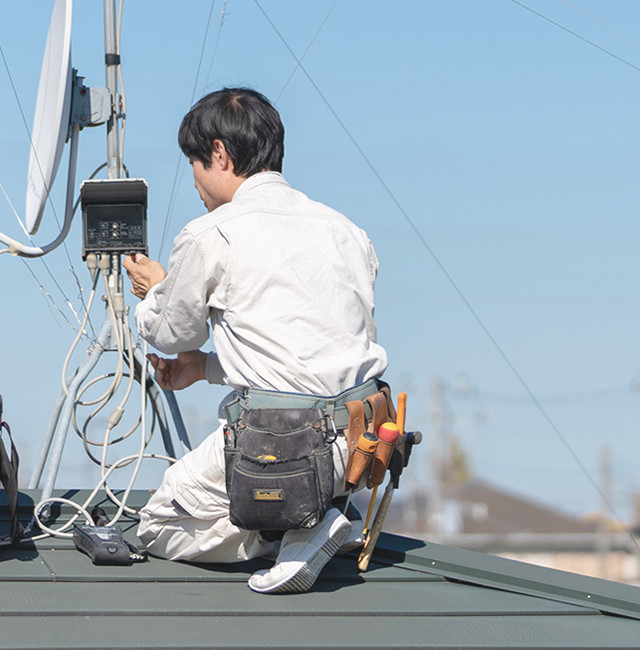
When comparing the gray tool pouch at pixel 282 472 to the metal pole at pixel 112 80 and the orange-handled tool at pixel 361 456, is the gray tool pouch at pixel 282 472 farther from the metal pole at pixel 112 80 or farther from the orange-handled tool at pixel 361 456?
the metal pole at pixel 112 80

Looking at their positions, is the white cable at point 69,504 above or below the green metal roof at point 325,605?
above

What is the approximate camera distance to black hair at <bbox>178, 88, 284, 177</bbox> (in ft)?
8.42

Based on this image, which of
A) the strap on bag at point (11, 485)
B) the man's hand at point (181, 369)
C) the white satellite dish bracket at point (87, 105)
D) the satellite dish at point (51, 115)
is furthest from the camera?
the white satellite dish bracket at point (87, 105)

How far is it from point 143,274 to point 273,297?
0.67m

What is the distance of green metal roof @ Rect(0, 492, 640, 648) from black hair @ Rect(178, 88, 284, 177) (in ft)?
3.54

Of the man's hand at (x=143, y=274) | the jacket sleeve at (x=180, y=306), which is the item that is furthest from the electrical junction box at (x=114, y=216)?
the jacket sleeve at (x=180, y=306)

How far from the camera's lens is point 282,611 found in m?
2.19

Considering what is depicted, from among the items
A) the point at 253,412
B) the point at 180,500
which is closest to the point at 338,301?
the point at 253,412

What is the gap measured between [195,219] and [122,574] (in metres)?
0.91

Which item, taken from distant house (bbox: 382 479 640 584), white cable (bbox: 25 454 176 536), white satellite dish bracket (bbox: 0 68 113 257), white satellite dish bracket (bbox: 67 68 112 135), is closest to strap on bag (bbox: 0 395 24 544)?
white cable (bbox: 25 454 176 536)

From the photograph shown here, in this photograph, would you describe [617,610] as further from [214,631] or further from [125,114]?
[125,114]

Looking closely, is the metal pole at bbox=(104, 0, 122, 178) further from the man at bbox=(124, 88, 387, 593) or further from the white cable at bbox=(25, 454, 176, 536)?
the white cable at bbox=(25, 454, 176, 536)

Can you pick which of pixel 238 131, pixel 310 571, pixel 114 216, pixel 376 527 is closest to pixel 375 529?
pixel 376 527

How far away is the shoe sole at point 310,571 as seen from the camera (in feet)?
7.64
